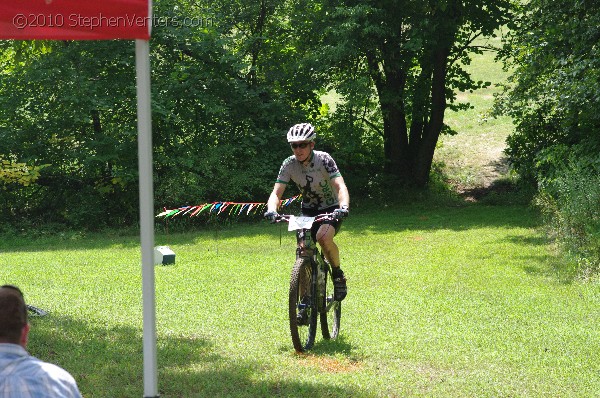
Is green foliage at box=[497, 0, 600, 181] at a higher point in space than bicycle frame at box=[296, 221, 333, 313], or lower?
higher

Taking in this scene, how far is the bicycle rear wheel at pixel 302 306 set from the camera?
7.41 m

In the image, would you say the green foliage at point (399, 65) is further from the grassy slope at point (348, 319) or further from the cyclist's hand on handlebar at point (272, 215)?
the cyclist's hand on handlebar at point (272, 215)

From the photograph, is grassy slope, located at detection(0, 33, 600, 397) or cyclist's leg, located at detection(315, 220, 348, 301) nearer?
grassy slope, located at detection(0, 33, 600, 397)

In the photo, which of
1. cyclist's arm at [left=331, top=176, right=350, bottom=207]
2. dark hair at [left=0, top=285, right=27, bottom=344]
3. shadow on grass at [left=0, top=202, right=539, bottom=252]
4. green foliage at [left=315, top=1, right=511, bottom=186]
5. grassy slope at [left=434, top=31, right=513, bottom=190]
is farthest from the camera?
grassy slope at [left=434, top=31, right=513, bottom=190]

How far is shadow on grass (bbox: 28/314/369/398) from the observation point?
650cm

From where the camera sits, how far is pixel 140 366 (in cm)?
722

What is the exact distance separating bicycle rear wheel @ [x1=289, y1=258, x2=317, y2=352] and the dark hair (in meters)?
4.21

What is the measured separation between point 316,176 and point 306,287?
40.0 inches

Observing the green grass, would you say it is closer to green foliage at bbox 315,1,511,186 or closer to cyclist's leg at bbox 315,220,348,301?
cyclist's leg at bbox 315,220,348,301

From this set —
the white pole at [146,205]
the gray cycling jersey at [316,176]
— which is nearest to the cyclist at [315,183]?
the gray cycling jersey at [316,176]

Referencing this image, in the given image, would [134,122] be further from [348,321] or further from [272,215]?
[272,215]

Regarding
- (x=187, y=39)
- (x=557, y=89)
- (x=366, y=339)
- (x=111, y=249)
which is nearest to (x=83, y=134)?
(x=187, y=39)

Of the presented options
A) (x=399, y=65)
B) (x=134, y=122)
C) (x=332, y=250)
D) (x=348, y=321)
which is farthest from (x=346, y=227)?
(x=332, y=250)

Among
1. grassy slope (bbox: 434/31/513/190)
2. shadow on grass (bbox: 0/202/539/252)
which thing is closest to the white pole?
shadow on grass (bbox: 0/202/539/252)
